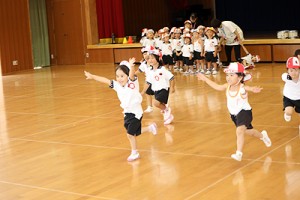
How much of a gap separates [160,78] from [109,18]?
12.9 m

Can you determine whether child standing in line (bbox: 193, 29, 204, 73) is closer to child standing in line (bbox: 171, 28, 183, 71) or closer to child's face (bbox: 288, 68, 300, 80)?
child standing in line (bbox: 171, 28, 183, 71)

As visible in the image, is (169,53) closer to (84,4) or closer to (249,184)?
(84,4)

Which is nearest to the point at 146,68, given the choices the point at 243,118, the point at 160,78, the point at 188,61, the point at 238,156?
the point at 160,78

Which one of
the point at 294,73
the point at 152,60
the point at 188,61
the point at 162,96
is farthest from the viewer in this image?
the point at 188,61

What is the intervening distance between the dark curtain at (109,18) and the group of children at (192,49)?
510 cm

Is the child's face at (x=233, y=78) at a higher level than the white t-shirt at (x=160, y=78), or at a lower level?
higher

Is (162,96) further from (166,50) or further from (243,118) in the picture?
(166,50)

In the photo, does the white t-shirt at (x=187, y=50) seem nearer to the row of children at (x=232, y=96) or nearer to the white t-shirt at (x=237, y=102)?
the row of children at (x=232, y=96)

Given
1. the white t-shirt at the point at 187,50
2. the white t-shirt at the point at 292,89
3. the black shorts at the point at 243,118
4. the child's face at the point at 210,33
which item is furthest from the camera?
the white t-shirt at the point at 187,50

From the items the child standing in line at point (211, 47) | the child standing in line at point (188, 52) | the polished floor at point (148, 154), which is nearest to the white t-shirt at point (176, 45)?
the child standing in line at point (188, 52)

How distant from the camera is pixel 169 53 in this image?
51.5 ft

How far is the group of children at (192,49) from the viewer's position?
49.6 feet

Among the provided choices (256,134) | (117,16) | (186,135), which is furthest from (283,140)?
(117,16)

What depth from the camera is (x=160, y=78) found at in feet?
29.3
